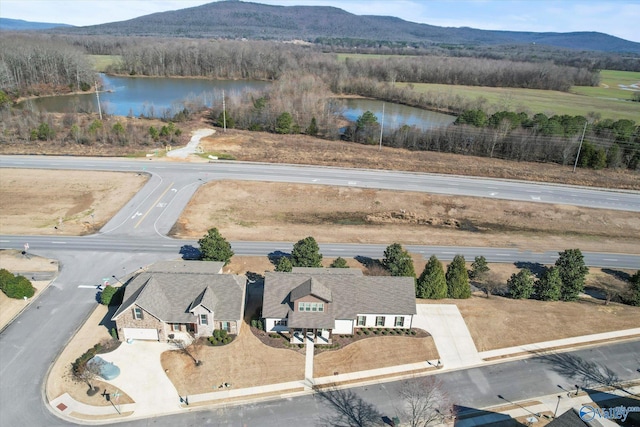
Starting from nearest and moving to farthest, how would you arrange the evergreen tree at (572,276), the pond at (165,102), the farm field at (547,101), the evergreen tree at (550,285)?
the evergreen tree at (550,285), the evergreen tree at (572,276), the pond at (165,102), the farm field at (547,101)

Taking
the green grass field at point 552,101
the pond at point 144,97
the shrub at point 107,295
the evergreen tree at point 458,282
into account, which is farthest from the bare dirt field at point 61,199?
the green grass field at point 552,101

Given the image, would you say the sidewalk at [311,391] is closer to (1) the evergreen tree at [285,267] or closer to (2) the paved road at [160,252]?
(2) the paved road at [160,252]

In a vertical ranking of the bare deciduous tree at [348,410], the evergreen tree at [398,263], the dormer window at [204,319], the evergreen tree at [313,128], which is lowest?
the bare deciduous tree at [348,410]

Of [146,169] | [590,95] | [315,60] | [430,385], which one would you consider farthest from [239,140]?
[590,95]

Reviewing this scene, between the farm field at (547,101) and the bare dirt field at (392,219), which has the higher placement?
the farm field at (547,101)

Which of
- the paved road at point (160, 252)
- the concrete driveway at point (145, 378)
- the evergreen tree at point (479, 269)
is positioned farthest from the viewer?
the evergreen tree at point (479, 269)

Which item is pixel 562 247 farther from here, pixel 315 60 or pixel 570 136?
pixel 315 60

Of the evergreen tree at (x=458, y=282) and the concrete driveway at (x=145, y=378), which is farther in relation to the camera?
the evergreen tree at (x=458, y=282)
